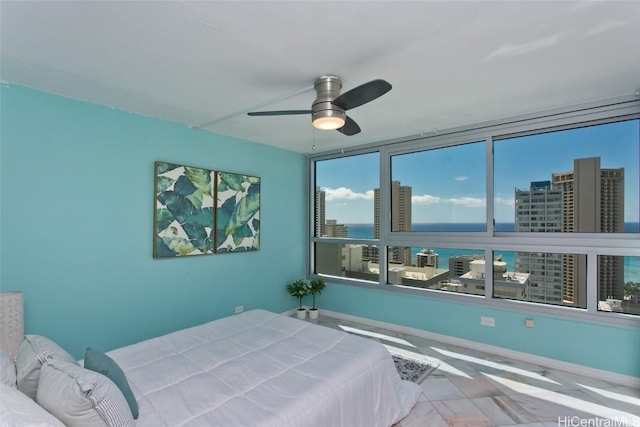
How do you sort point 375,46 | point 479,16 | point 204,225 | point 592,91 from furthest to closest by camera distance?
point 204,225
point 592,91
point 375,46
point 479,16

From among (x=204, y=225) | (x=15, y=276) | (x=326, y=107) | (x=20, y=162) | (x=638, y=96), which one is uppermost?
(x=638, y=96)

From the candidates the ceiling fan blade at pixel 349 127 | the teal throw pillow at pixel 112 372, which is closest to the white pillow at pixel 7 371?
the teal throw pillow at pixel 112 372

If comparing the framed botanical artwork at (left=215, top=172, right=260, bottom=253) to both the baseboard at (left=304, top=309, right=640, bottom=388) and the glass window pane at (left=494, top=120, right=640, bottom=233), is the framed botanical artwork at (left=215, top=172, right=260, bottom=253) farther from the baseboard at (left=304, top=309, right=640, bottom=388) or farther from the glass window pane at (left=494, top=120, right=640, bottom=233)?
the glass window pane at (left=494, top=120, right=640, bottom=233)

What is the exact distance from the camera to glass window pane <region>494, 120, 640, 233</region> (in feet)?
9.31

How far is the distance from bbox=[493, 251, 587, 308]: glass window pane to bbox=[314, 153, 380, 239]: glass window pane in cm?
170

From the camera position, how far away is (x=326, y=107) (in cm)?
216

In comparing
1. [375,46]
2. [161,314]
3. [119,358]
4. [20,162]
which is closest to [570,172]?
[375,46]

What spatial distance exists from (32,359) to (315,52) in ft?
7.21

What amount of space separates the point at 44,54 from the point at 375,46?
2109 mm

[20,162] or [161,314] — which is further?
[161,314]

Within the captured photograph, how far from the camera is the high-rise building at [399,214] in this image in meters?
4.10

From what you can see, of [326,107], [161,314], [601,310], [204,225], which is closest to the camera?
[326,107]

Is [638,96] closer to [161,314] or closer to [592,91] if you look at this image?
[592,91]

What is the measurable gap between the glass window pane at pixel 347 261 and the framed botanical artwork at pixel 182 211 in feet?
6.08
